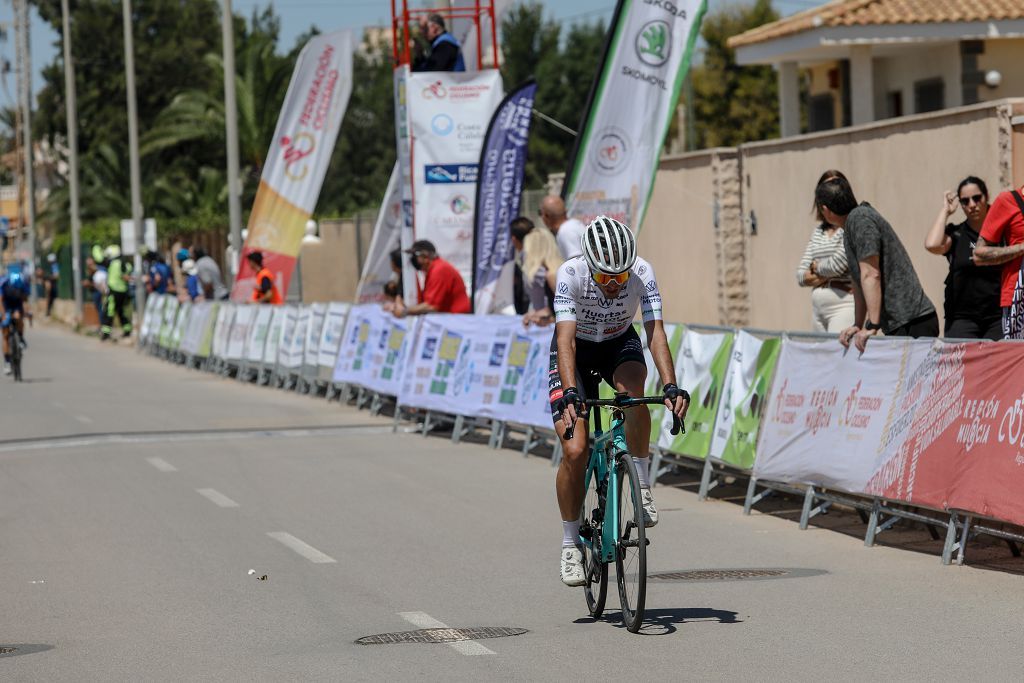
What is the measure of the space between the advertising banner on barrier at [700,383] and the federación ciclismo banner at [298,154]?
15.1 meters

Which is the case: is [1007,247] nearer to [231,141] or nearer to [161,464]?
[161,464]

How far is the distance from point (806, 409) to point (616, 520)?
374cm

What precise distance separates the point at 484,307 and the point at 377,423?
6.05ft

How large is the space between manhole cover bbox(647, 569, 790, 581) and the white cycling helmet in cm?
229

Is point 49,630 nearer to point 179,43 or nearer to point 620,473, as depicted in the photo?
point 620,473

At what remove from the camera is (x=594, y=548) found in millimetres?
7832

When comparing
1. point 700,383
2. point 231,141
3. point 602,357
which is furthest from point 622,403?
point 231,141

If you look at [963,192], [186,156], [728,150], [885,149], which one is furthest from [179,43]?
[963,192]

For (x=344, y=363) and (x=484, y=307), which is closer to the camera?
(x=484, y=307)

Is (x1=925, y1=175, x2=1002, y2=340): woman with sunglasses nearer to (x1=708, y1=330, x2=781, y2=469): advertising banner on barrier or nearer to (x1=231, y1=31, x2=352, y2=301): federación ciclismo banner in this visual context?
(x1=708, y1=330, x2=781, y2=469): advertising banner on barrier

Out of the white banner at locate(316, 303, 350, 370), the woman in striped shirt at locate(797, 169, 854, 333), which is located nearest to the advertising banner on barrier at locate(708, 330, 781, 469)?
the woman in striped shirt at locate(797, 169, 854, 333)

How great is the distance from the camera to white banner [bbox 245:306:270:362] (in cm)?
2517

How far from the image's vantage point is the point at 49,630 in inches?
311

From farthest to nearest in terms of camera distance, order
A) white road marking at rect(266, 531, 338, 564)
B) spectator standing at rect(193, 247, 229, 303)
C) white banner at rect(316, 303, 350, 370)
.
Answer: spectator standing at rect(193, 247, 229, 303) < white banner at rect(316, 303, 350, 370) < white road marking at rect(266, 531, 338, 564)
